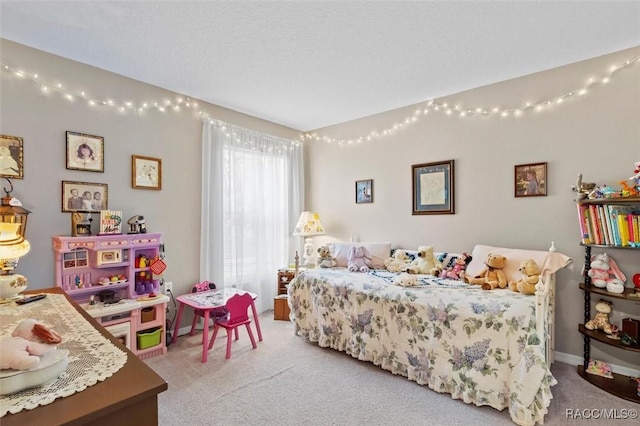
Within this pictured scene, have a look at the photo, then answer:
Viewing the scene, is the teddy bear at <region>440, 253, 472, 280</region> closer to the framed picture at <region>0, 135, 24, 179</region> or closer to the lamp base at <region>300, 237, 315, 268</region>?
the lamp base at <region>300, 237, 315, 268</region>

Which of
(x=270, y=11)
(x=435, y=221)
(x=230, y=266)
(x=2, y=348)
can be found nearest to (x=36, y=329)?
(x=2, y=348)

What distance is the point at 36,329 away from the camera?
37.3 inches

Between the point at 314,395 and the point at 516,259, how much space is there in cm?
198

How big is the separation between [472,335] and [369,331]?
85cm

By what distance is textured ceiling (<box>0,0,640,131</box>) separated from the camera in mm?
1983

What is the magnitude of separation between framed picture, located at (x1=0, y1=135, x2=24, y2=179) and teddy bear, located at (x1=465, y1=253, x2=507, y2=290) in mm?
3739

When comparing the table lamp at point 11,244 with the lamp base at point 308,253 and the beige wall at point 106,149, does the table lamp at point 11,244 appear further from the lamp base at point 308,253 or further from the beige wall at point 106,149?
the lamp base at point 308,253

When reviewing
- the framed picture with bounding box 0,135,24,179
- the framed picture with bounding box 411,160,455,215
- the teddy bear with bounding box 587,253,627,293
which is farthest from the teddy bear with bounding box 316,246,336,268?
the framed picture with bounding box 0,135,24,179

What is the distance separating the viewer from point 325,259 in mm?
3609

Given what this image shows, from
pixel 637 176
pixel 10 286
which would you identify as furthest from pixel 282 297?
pixel 637 176

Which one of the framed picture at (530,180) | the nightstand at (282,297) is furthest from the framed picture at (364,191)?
the framed picture at (530,180)

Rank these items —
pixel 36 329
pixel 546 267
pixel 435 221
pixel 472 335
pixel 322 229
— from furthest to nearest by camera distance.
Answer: pixel 322 229
pixel 435 221
pixel 546 267
pixel 472 335
pixel 36 329

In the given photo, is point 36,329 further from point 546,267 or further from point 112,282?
point 546,267

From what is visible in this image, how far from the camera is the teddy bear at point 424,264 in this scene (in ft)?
10.2
